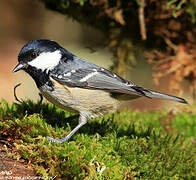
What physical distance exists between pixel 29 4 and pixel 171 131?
187 inches

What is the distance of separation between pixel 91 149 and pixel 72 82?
0.58 meters

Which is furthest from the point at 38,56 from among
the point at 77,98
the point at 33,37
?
the point at 33,37

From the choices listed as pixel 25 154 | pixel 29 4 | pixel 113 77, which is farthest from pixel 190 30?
pixel 29 4

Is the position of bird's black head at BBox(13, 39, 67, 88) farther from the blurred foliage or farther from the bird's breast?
the blurred foliage

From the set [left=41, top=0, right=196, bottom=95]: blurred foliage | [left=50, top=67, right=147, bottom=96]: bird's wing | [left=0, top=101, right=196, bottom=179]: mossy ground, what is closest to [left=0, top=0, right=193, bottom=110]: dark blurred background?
[left=41, top=0, right=196, bottom=95]: blurred foliage

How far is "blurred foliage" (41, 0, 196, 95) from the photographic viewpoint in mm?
3945

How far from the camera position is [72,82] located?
254 centimetres

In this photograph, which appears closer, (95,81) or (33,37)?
(95,81)

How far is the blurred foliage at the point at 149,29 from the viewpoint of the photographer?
395 centimetres

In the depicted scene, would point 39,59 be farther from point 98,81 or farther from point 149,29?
point 149,29

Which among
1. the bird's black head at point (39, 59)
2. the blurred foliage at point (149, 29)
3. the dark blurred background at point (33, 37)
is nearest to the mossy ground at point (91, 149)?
the bird's black head at point (39, 59)

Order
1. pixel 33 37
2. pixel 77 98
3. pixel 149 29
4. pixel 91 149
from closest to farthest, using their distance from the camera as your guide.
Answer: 1. pixel 91 149
2. pixel 77 98
3. pixel 149 29
4. pixel 33 37

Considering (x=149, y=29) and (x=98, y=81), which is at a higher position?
(x=149, y=29)

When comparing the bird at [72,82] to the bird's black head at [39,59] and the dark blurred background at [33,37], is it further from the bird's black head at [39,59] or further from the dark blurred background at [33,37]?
the dark blurred background at [33,37]
